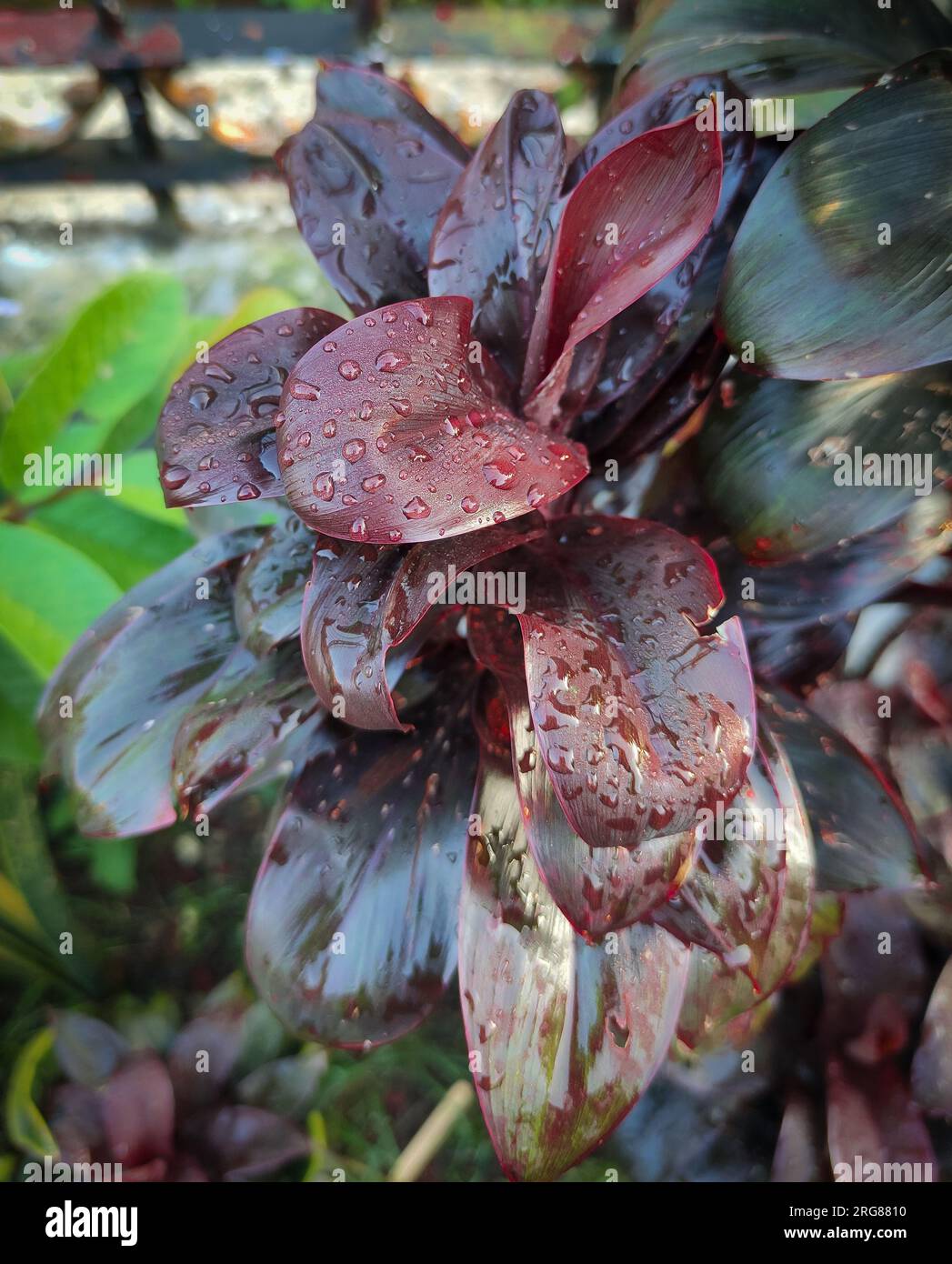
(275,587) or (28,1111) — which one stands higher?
(275,587)

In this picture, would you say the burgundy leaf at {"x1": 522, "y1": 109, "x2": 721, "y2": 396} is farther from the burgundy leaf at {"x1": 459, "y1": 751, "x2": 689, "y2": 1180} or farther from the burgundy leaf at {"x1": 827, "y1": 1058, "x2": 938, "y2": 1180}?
the burgundy leaf at {"x1": 827, "y1": 1058, "x2": 938, "y2": 1180}

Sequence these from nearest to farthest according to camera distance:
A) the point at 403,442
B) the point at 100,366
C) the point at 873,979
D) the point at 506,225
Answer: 1. the point at 403,442
2. the point at 506,225
3. the point at 873,979
4. the point at 100,366

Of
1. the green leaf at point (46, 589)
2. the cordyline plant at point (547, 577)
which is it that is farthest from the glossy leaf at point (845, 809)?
the green leaf at point (46, 589)

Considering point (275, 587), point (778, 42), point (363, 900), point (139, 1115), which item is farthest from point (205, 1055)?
point (778, 42)

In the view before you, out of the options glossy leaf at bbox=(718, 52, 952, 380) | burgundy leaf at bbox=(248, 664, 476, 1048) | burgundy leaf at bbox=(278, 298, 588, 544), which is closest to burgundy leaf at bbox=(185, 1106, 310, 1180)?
burgundy leaf at bbox=(248, 664, 476, 1048)

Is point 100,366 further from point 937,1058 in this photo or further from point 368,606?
point 937,1058

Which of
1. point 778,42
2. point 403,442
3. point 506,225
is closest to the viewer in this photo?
point 403,442

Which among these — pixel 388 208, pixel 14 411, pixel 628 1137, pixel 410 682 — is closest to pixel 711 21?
pixel 388 208
